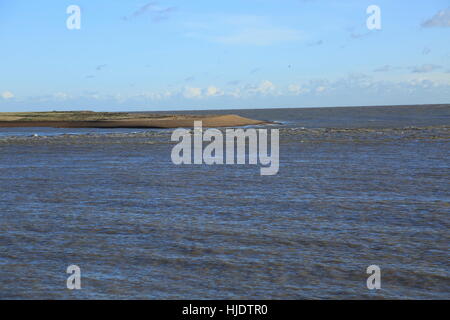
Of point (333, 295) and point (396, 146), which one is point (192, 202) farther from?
point (396, 146)

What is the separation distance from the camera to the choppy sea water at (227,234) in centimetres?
824

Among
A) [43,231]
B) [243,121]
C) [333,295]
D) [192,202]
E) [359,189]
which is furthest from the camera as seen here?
[243,121]

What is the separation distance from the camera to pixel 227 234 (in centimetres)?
1127

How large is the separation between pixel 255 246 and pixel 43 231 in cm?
433

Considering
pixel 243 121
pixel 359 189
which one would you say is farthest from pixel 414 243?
pixel 243 121

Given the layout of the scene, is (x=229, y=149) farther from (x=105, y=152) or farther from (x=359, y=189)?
→ (x=359, y=189)

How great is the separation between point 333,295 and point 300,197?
7.89 metres

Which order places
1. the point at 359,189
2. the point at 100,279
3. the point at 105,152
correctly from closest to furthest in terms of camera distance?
the point at 100,279 < the point at 359,189 < the point at 105,152

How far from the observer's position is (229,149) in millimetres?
34625

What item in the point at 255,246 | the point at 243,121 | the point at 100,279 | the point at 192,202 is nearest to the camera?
the point at 100,279

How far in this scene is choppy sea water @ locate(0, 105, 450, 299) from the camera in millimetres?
8242

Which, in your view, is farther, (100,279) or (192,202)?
(192,202)

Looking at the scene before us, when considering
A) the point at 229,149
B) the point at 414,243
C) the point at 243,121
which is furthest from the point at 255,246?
the point at 243,121
